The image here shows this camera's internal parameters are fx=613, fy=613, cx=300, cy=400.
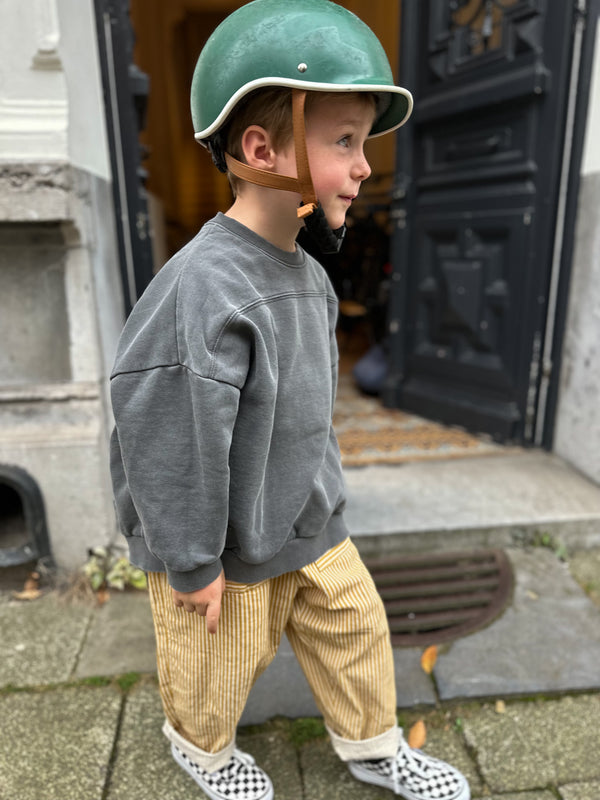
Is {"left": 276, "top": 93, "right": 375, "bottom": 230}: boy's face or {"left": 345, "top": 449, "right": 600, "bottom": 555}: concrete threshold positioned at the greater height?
{"left": 276, "top": 93, "right": 375, "bottom": 230}: boy's face

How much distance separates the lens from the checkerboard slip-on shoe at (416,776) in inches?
61.0

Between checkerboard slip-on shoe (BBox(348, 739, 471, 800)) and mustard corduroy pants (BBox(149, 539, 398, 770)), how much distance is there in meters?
0.06

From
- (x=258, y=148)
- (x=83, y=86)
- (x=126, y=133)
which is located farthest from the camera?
(x=126, y=133)

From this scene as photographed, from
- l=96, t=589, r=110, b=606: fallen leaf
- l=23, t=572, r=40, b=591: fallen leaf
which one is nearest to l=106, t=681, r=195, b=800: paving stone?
l=96, t=589, r=110, b=606: fallen leaf

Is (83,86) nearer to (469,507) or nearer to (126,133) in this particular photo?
(126,133)

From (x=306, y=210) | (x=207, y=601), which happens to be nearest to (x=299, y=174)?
(x=306, y=210)

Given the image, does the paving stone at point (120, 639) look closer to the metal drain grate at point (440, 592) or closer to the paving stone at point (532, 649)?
the metal drain grate at point (440, 592)

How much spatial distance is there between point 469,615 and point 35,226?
7.24ft

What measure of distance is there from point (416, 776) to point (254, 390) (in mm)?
1135

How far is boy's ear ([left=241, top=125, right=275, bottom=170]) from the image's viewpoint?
1.13m

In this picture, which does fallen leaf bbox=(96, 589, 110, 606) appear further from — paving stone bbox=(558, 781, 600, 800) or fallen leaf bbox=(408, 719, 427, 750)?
paving stone bbox=(558, 781, 600, 800)

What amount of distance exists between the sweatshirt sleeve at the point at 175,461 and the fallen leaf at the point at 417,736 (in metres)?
1.01

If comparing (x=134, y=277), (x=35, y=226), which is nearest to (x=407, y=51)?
(x=134, y=277)

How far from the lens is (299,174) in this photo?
3.59 ft
